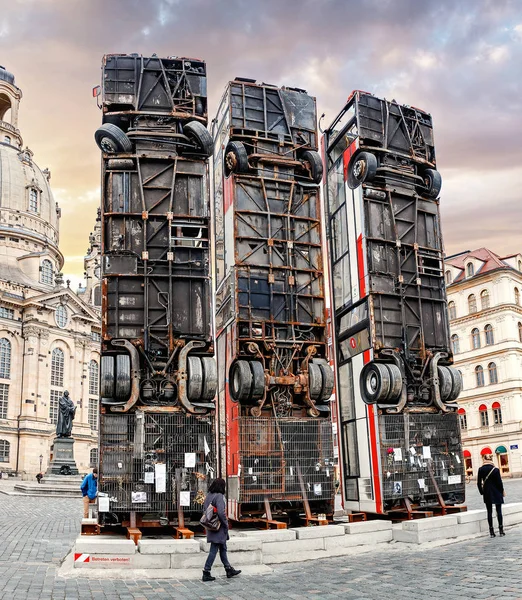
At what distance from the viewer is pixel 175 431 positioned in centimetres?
1486

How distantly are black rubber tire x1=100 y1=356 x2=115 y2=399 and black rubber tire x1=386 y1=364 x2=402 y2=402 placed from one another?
267 inches

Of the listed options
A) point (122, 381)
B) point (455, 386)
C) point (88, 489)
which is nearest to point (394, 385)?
point (455, 386)

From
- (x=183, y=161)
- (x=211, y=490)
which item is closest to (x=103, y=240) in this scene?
(x=183, y=161)

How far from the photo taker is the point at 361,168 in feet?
61.1

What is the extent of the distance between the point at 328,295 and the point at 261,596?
473 inches

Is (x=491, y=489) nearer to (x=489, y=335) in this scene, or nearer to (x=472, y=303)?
(x=489, y=335)

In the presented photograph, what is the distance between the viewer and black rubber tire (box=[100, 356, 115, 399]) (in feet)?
47.9

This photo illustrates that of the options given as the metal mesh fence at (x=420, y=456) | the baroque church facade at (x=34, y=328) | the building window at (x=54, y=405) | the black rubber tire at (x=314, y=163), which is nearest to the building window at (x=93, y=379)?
the baroque church facade at (x=34, y=328)

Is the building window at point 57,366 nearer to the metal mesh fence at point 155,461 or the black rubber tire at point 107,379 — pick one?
the black rubber tire at point 107,379

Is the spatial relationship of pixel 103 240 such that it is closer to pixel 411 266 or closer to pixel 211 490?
pixel 211 490

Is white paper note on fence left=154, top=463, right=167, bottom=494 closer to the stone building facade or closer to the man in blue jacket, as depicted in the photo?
the man in blue jacket

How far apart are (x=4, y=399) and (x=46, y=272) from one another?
17.1 m

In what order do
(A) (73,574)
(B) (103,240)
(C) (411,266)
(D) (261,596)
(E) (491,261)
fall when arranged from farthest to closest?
(E) (491,261), (C) (411,266), (B) (103,240), (A) (73,574), (D) (261,596)

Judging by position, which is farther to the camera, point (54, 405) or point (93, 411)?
point (93, 411)
